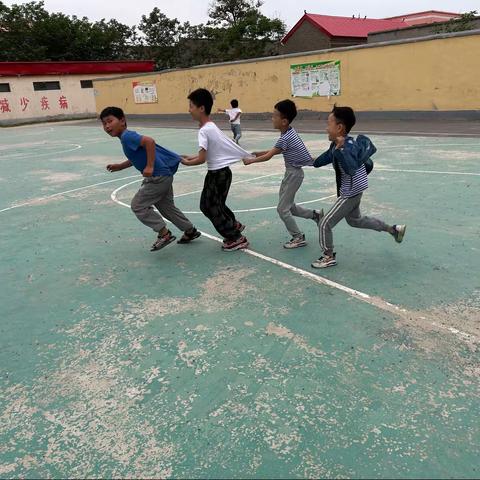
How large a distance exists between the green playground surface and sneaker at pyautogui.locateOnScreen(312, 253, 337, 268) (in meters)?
0.06

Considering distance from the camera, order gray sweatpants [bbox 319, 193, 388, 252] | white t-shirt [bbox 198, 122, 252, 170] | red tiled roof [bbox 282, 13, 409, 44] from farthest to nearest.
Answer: red tiled roof [bbox 282, 13, 409, 44], white t-shirt [bbox 198, 122, 252, 170], gray sweatpants [bbox 319, 193, 388, 252]

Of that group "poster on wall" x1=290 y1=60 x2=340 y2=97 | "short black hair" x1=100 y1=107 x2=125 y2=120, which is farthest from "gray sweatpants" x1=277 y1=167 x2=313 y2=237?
"poster on wall" x1=290 y1=60 x2=340 y2=97

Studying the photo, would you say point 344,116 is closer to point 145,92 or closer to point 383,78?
point 383,78

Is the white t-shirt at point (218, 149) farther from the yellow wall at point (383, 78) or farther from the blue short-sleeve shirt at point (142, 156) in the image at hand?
the yellow wall at point (383, 78)

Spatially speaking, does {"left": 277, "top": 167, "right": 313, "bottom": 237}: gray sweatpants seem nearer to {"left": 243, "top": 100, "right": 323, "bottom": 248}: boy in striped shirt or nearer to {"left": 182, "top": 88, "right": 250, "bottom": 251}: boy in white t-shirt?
{"left": 243, "top": 100, "right": 323, "bottom": 248}: boy in striped shirt

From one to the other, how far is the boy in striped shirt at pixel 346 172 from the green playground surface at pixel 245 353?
0.88 ft

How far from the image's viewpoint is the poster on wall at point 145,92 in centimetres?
2770

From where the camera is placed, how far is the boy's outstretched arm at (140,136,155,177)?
14.0ft

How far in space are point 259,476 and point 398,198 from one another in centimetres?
488

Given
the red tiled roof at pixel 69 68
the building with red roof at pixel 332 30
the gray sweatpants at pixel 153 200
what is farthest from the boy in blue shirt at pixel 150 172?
the red tiled roof at pixel 69 68

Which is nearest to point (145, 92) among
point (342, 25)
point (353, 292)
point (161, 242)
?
point (342, 25)

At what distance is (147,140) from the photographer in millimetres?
4262

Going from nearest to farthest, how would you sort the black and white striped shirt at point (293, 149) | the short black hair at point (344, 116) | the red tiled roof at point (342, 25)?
the short black hair at point (344, 116) < the black and white striped shirt at point (293, 149) < the red tiled roof at point (342, 25)

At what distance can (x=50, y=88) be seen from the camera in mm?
32344
